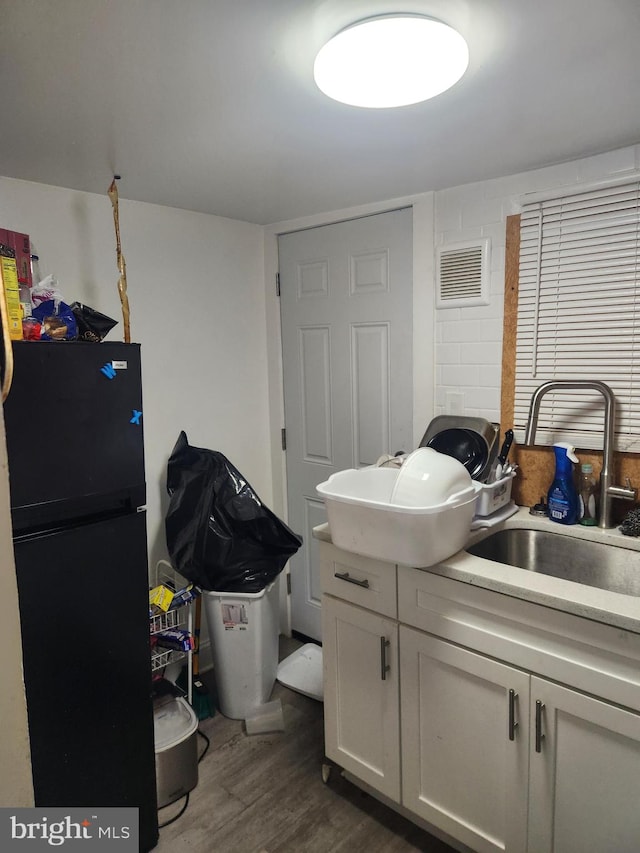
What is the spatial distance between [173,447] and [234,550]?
1.83ft

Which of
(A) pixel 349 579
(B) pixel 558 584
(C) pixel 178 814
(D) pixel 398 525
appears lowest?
(C) pixel 178 814

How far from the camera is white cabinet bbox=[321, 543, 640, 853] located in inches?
50.8

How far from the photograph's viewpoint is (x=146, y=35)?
3.45 feet

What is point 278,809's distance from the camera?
1.86 metres

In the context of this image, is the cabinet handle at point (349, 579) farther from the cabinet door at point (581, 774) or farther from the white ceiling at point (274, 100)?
the white ceiling at point (274, 100)

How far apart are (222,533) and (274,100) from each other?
1.54 meters

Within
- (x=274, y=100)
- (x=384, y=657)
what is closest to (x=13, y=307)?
(x=274, y=100)

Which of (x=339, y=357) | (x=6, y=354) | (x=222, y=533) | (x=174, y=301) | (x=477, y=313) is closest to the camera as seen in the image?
(x=6, y=354)

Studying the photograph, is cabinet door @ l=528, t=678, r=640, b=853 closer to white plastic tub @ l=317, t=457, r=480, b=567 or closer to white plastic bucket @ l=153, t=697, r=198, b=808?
white plastic tub @ l=317, t=457, r=480, b=567

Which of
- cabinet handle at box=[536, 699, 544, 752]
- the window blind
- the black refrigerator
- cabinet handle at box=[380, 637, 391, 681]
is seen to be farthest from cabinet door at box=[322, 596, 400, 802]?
the window blind

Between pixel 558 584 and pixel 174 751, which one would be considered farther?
pixel 174 751

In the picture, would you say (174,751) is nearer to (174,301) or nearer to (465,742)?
(465,742)

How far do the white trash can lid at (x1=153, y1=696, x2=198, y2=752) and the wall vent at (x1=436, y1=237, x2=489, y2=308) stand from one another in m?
1.80

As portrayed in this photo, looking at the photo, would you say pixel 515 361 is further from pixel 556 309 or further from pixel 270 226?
pixel 270 226
